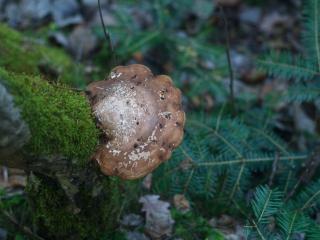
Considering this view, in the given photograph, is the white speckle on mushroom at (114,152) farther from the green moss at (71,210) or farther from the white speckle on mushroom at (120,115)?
the green moss at (71,210)

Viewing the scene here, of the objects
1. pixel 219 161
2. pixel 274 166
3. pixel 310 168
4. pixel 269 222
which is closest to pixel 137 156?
pixel 269 222

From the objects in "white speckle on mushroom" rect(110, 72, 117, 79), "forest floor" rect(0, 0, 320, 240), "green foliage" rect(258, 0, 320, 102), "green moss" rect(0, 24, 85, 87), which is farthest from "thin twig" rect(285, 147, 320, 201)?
"green moss" rect(0, 24, 85, 87)

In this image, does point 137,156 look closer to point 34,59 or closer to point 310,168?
point 310,168

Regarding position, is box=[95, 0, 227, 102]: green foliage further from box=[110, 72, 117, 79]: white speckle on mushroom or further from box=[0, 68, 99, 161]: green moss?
box=[0, 68, 99, 161]: green moss

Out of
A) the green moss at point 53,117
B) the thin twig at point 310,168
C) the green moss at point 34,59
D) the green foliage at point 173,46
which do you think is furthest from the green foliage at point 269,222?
the green moss at point 34,59

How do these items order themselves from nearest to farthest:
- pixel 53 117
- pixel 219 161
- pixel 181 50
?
pixel 53 117 < pixel 219 161 < pixel 181 50

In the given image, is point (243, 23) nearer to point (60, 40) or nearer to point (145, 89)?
point (60, 40)
